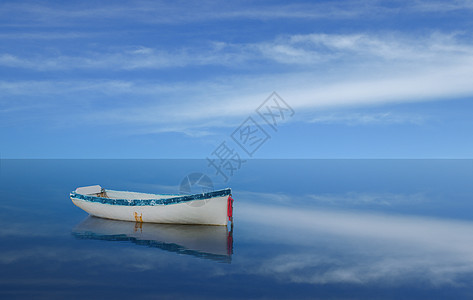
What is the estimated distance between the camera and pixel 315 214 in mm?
34312

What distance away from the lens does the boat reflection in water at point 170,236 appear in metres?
19.7

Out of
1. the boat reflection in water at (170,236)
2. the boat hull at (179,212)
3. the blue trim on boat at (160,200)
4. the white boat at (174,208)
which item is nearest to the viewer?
the boat reflection in water at (170,236)

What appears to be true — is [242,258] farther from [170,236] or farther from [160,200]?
[160,200]

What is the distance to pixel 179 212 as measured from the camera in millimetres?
24438

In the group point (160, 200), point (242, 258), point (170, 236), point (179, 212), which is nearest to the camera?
point (242, 258)

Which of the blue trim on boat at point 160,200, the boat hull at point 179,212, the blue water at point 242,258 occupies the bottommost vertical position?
the blue water at point 242,258

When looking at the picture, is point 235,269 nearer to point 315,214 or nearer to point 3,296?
point 3,296

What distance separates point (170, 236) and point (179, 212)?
89.9 inches

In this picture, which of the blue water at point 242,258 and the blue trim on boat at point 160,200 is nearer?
the blue water at point 242,258

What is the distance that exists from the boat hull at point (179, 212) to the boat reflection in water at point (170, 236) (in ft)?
1.35

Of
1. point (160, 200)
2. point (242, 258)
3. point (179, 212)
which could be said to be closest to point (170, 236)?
point (179, 212)

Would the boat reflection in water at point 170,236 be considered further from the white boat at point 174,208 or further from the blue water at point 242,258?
the white boat at point 174,208

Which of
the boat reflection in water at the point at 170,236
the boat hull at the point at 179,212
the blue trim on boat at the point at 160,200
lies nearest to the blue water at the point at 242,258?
the boat reflection in water at the point at 170,236

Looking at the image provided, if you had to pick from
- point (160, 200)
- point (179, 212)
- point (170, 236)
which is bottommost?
point (170, 236)
